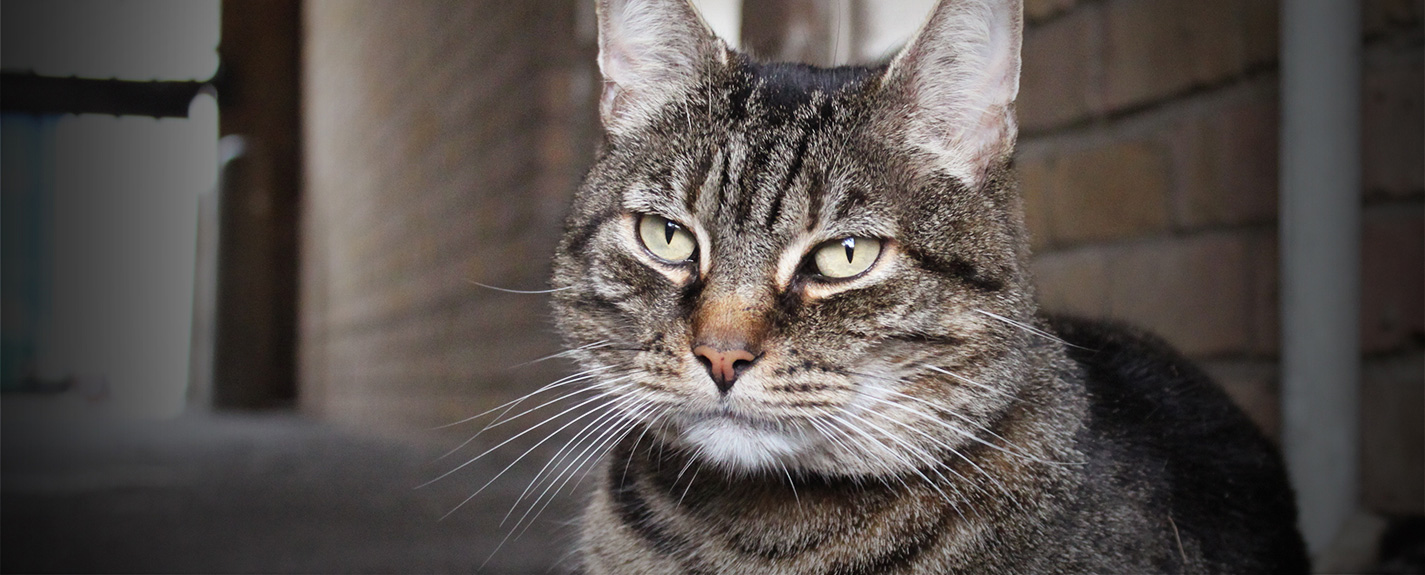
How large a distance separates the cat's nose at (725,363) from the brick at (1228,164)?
110cm

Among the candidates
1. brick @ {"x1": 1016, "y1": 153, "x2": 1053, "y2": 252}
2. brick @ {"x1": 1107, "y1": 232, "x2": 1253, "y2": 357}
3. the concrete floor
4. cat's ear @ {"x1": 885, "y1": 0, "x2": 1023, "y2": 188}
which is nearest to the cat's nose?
cat's ear @ {"x1": 885, "y1": 0, "x2": 1023, "y2": 188}

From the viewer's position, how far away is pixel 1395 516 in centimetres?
156

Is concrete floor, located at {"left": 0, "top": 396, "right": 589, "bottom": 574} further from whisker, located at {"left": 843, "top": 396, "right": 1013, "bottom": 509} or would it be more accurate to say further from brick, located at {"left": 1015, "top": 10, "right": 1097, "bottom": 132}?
brick, located at {"left": 1015, "top": 10, "right": 1097, "bottom": 132}

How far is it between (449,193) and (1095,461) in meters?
3.51

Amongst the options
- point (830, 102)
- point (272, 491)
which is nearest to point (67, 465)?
point (272, 491)

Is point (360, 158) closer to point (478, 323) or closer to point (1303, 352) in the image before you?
point (478, 323)

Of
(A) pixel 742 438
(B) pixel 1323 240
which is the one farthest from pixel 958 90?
(B) pixel 1323 240

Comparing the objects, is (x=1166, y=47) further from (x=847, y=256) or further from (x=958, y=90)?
(x=847, y=256)

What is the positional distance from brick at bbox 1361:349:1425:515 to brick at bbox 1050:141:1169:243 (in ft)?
1.38

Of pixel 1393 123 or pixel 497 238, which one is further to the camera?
pixel 497 238

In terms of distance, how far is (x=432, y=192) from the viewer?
4.50 metres

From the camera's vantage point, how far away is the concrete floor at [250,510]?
1.90 meters

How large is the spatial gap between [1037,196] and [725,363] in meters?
1.31

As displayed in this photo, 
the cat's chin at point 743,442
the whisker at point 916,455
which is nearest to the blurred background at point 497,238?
the cat's chin at point 743,442
